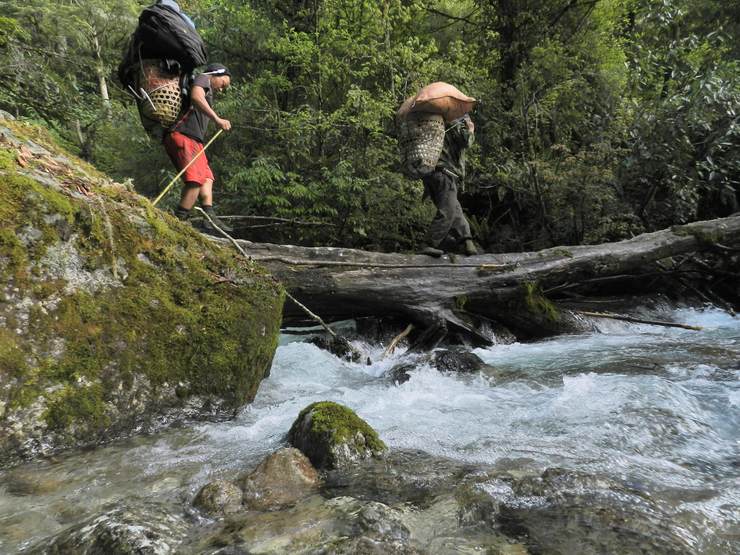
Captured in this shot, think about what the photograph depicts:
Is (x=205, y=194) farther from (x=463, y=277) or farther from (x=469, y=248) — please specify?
(x=469, y=248)

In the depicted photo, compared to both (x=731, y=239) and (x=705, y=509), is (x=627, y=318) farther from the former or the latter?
(x=705, y=509)

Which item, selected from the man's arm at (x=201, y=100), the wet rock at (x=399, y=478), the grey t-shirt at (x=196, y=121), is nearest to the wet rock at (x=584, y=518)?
the wet rock at (x=399, y=478)

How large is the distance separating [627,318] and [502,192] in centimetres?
458

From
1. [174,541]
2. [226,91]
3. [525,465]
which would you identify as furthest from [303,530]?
[226,91]

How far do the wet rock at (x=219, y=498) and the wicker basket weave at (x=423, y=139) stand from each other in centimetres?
489

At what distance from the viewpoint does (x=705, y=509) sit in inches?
85.3

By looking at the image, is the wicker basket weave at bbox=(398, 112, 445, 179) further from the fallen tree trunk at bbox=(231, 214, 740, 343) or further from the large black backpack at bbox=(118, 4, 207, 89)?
the large black backpack at bbox=(118, 4, 207, 89)

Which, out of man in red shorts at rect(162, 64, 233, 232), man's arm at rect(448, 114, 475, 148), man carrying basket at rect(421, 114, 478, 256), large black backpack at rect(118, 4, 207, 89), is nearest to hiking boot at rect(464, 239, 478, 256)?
man carrying basket at rect(421, 114, 478, 256)

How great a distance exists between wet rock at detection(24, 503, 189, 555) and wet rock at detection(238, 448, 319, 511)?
1.14 feet

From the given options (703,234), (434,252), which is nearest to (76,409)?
(434,252)

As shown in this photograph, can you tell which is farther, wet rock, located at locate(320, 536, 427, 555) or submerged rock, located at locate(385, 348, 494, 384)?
submerged rock, located at locate(385, 348, 494, 384)

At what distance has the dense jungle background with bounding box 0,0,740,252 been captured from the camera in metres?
8.80

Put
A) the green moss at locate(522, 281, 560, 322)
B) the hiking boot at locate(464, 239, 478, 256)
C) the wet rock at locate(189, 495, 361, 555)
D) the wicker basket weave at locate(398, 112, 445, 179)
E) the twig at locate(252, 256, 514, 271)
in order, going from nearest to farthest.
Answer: the wet rock at locate(189, 495, 361, 555)
the twig at locate(252, 256, 514, 271)
the wicker basket weave at locate(398, 112, 445, 179)
the green moss at locate(522, 281, 560, 322)
the hiking boot at locate(464, 239, 478, 256)

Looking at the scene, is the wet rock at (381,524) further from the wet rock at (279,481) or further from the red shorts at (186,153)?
the red shorts at (186,153)
